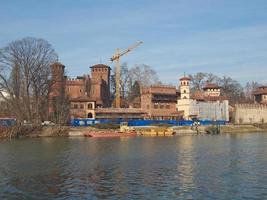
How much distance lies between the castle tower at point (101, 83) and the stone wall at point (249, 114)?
3214 cm

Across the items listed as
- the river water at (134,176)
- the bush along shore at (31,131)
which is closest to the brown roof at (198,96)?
the bush along shore at (31,131)

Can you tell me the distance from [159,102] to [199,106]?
30.9 feet

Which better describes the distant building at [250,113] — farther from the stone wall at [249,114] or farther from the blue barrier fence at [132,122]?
the blue barrier fence at [132,122]

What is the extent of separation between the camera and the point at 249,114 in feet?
329

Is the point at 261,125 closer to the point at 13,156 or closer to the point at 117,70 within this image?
the point at 117,70

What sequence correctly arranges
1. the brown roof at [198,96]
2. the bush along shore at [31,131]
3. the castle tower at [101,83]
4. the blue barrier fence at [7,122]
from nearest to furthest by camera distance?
the bush along shore at [31,131]
the blue barrier fence at [7,122]
the castle tower at [101,83]
the brown roof at [198,96]

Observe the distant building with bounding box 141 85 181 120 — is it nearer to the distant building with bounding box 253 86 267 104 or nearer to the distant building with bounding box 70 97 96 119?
the distant building with bounding box 70 97 96 119

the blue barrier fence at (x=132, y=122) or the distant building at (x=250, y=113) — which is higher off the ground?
the distant building at (x=250, y=113)

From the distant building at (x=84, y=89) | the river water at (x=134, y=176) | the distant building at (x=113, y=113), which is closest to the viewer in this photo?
the river water at (x=134, y=176)

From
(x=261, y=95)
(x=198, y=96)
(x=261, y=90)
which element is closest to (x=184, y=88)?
(x=198, y=96)

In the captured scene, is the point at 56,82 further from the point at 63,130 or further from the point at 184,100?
the point at 184,100

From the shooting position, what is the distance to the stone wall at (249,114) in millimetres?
99812

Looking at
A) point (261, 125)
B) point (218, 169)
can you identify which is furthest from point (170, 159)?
point (261, 125)

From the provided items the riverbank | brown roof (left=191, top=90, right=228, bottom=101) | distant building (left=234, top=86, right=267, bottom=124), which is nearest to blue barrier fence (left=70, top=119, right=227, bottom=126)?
the riverbank
